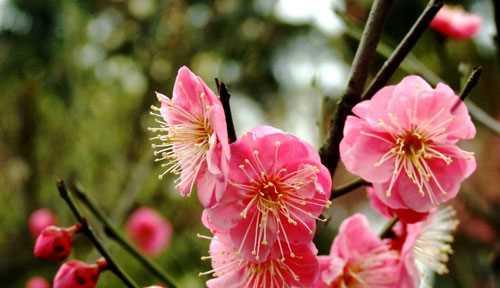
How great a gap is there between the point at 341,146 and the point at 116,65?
7.83 feet

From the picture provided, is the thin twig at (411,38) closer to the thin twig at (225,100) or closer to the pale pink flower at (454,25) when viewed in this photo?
the thin twig at (225,100)

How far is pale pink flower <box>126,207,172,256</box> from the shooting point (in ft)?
6.98

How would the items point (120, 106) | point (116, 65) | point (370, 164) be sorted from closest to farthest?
point (370, 164), point (116, 65), point (120, 106)

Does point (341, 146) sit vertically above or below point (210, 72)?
above

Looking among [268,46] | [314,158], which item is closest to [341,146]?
[314,158]

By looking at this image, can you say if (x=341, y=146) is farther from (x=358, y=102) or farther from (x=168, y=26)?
(x=168, y=26)

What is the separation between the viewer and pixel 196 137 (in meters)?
0.75

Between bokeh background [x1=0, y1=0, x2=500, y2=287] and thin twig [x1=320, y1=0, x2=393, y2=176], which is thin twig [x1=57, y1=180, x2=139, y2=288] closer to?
thin twig [x1=320, y1=0, x2=393, y2=176]

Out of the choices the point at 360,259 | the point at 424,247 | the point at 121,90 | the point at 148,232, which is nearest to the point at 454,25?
the point at 424,247

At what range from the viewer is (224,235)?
652 mm

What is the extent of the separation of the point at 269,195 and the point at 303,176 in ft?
0.14

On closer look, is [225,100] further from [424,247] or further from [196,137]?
[424,247]

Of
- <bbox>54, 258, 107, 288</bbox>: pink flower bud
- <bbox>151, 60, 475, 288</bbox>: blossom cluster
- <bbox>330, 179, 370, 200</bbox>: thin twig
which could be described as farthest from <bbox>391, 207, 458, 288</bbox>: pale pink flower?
<bbox>54, 258, 107, 288</bbox>: pink flower bud

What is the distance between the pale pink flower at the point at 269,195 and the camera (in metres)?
0.64
